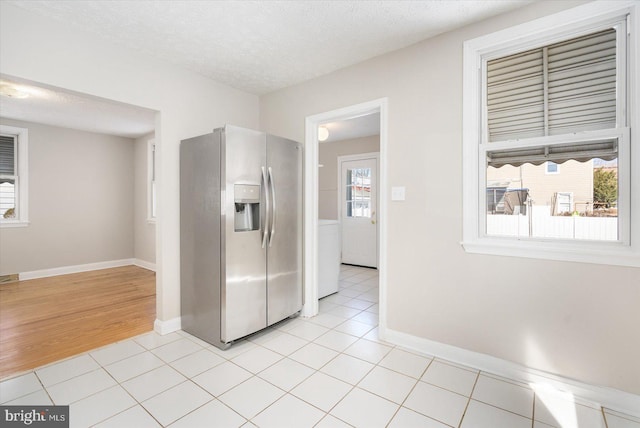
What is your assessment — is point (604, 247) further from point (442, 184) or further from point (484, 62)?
point (484, 62)

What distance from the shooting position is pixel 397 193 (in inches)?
103

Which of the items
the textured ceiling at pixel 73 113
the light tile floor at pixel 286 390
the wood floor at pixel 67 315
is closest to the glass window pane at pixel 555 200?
the light tile floor at pixel 286 390

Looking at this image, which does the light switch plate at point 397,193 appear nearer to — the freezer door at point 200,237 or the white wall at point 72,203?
the freezer door at point 200,237

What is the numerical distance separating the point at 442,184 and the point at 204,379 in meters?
2.29

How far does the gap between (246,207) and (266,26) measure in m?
1.49

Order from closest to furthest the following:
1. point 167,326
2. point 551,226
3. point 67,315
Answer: point 551,226, point 167,326, point 67,315

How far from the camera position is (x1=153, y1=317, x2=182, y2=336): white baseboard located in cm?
284

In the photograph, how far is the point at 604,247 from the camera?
1.84 meters

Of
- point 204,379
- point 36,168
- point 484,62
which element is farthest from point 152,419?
point 36,168

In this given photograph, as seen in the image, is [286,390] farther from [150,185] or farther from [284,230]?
[150,185]

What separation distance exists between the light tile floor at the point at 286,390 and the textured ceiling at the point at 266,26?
8.46 feet

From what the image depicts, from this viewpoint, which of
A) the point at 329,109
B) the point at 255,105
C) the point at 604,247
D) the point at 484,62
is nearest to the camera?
the point at 604,247

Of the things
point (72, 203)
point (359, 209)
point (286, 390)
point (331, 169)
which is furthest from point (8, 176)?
point (359, 209)

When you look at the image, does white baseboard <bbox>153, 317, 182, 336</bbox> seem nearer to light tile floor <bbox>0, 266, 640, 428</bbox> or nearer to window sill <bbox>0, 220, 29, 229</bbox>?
light tile floor <bbox>0, 266, 640, 428</bbox>
